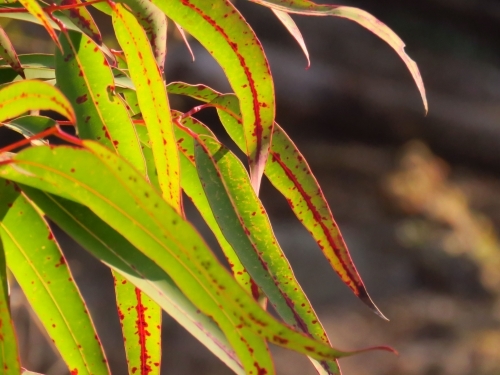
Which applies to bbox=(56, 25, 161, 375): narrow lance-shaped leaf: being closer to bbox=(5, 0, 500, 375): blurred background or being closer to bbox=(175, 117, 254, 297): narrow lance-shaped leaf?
bbox=(175, 117, 254, 297): narrow lance-shaped leaf

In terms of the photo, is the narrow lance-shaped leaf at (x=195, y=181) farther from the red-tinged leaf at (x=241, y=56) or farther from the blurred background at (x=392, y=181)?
the blurred background at (x=392, y=181)

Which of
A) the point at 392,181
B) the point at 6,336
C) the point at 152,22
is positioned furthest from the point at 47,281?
the point at 392,181

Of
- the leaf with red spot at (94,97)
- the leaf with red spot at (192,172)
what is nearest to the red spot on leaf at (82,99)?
the leaf with red spot at (94,97)

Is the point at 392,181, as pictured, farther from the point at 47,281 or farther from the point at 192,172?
the point at 47,281

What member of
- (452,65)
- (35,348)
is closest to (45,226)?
(35,348)

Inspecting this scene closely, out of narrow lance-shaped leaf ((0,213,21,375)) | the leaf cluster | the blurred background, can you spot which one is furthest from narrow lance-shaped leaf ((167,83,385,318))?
the blurred background
